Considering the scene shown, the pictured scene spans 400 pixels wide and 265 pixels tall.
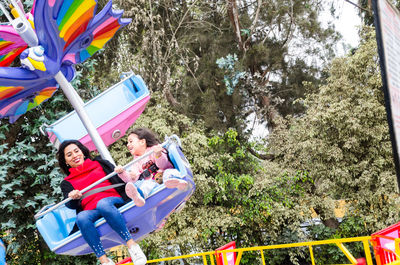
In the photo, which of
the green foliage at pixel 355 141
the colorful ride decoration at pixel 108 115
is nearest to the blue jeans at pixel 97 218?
the colorful ride decoration at pixel 108 115

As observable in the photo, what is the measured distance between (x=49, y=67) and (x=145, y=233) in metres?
1.32

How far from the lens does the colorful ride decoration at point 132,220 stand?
9.05 ft

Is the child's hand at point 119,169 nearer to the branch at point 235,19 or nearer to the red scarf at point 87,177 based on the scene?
the red scarf at point 87,177

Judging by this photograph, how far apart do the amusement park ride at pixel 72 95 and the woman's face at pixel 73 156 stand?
0.46 feet

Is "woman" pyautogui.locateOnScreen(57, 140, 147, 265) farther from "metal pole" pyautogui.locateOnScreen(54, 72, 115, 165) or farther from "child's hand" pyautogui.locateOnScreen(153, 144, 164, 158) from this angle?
"child's hand" pyautogui.locateOnScreen(153, 144, 164, 158)

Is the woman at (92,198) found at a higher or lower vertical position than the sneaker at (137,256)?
higher

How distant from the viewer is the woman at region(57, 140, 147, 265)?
2730 millimetres

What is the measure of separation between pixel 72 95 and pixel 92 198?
792mm

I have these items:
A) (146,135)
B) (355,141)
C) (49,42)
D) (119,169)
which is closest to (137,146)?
(146,135)

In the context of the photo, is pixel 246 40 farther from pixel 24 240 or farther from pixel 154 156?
pixel 154 156

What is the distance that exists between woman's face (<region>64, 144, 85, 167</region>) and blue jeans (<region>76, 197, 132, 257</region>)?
41 centimetres

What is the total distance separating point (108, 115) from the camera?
135 inches

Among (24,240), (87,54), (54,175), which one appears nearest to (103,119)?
(87,54)

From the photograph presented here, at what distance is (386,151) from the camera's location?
9.71 m
